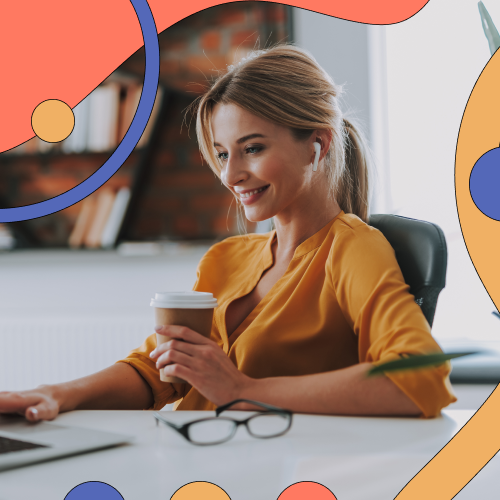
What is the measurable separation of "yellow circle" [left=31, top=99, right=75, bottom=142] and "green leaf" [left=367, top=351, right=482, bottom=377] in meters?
0.45

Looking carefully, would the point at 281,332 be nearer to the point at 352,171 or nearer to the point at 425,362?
the point at 352,171

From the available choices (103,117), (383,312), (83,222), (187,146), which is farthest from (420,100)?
(383,312)

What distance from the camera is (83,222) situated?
2.81 m

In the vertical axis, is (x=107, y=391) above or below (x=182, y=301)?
below

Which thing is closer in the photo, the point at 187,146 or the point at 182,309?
the point at 182,309

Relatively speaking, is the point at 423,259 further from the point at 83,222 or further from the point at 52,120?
the point at 83,222

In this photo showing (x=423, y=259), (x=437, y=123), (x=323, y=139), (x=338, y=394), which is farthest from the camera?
(x=437, y=123)

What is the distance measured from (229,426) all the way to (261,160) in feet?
2.04

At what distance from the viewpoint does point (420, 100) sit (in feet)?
8.22

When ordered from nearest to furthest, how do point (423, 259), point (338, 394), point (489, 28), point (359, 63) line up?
point (489, 28) → point (338, 394) → point (423, 259) → point (359, 63)

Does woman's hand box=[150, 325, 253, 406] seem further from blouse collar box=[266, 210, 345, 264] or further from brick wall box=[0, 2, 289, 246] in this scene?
brick wall box=[0, 2, 289, 246]

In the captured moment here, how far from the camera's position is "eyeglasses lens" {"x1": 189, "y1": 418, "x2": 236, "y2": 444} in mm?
717

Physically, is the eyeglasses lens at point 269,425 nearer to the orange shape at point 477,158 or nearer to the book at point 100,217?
the orange shape at point 477,158

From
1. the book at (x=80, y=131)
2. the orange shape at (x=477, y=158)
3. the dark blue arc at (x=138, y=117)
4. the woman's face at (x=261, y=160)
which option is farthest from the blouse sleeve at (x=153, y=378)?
the book at (x=80, y=131)
